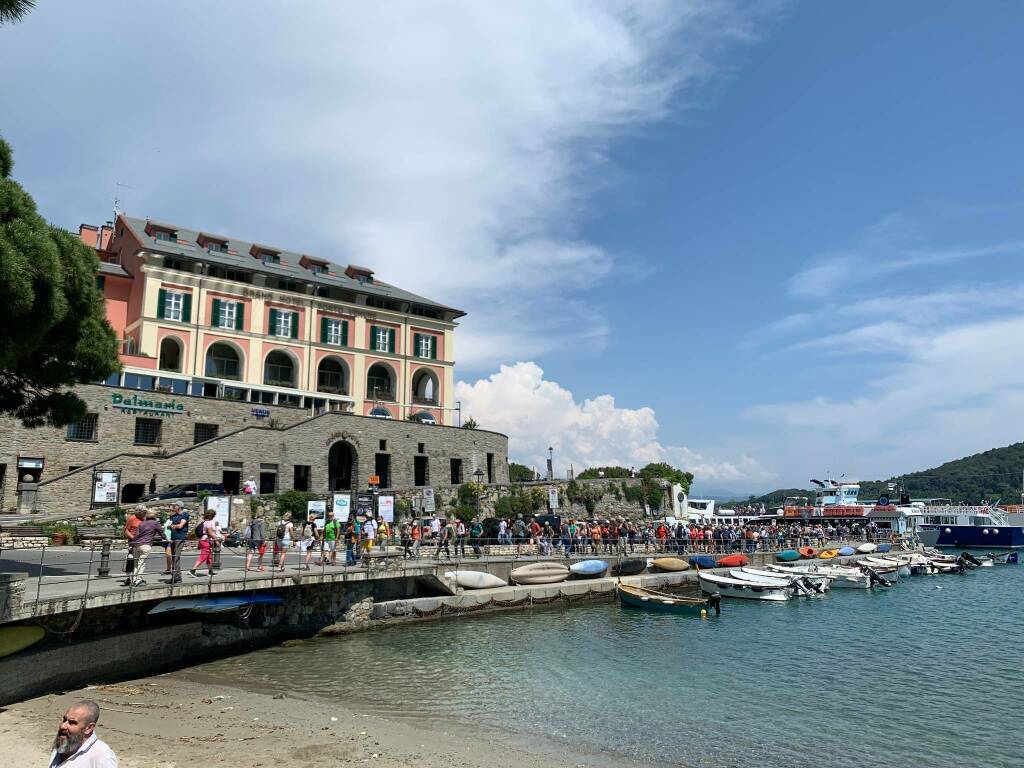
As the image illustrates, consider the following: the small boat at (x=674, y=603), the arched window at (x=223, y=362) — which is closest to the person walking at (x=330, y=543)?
the small boat at (x=674, y=603)

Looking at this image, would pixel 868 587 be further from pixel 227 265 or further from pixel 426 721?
pixel 227 265

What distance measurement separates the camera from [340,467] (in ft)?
141

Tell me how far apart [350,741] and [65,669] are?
6.59 m

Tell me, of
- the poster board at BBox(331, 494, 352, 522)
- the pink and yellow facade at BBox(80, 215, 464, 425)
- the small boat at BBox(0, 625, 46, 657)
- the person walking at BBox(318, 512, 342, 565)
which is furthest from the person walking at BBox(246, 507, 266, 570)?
the pink and yellow facade at BBox(80, 215, 464, 425)

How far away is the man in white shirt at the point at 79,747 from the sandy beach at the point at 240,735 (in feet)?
18.4

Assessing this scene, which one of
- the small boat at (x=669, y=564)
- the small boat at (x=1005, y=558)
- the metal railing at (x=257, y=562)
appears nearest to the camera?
the metal railing at (x=257, y=562)

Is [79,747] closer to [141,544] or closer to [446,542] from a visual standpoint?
[141,544]

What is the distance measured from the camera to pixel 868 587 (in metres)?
36.0

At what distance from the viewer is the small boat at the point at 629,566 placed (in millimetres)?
30781

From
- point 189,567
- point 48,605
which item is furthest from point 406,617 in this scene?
point 48,605

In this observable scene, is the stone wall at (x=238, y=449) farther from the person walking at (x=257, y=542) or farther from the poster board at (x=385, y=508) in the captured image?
the person walking at (x=257, y=542)

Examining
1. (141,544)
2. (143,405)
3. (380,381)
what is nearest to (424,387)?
(380,381)

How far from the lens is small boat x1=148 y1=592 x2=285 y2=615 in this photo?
1552 cm

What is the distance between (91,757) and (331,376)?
46.0 meters
